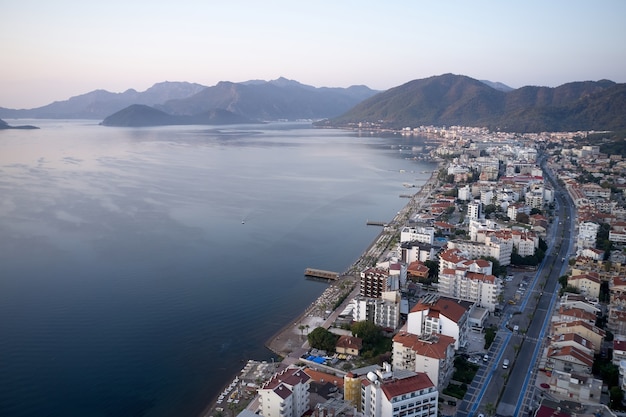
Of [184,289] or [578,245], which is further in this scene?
[578,245]

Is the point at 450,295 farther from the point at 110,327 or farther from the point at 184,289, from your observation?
the point at 110,327

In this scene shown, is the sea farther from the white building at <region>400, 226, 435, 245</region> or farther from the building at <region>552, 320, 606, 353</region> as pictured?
the building at <region>552, 320, 606, 353</region>

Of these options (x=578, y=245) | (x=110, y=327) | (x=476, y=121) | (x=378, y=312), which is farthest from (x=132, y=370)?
(x=476, y=121)

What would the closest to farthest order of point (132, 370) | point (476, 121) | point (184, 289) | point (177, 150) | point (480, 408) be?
point (480, 408), point (132, 370), point (184, 289), point (177, 150), point (476, 121)

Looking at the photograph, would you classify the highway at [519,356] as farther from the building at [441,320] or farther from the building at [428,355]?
the building at [441,320]

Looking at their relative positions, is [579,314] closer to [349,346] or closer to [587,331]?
[587,331]
